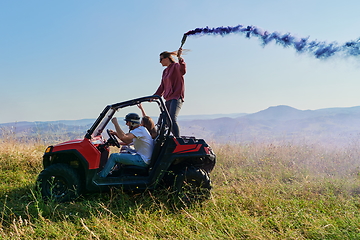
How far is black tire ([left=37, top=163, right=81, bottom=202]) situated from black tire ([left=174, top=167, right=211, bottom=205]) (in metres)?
1.54

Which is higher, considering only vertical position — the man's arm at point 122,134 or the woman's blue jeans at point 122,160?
the man's arm at point 122,134

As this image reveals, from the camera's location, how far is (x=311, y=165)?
8.41 m

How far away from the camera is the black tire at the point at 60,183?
16.1 ft

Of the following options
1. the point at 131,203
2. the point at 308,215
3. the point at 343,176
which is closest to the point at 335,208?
the point at 308,215

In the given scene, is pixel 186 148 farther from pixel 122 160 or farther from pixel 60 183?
pixel 60 183

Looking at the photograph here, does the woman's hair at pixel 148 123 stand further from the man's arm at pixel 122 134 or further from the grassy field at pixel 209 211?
the grassy field at pixel 209 211

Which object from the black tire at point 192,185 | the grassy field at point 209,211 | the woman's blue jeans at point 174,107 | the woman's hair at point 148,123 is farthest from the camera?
the woman's blue jeans at point 174,107

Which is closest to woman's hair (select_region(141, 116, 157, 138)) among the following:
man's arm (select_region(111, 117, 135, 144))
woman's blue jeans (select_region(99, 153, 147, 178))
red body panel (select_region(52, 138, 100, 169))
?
man's arm (select_region(111, 117, 135, 144))

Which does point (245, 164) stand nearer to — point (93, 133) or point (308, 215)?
point (308, 215)

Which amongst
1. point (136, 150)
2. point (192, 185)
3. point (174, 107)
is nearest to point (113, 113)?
point (136, 150)

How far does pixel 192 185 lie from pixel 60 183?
2029mm

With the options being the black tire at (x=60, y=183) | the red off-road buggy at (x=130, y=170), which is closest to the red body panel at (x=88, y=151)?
the red off-road buggy at (x=130, y=170)

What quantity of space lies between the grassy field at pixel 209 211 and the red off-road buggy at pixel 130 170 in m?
0.22

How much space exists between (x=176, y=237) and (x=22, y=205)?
247cm
